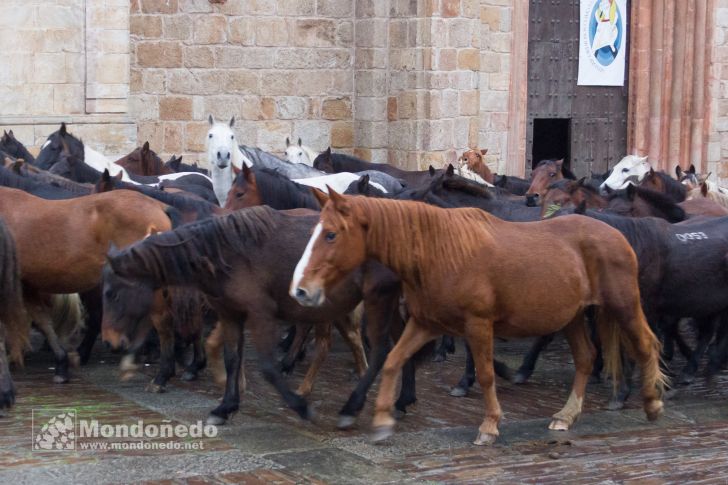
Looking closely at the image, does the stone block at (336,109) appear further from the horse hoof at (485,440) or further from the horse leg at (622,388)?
the horse hoof at (485,440)

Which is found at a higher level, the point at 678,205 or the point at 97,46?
the point at 97,46

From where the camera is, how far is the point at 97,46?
659 inches

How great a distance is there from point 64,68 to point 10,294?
7.86 m

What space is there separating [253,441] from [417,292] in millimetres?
1393

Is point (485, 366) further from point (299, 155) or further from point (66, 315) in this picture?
point (299, 155)

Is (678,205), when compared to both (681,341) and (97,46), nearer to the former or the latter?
Answer: (681,341)

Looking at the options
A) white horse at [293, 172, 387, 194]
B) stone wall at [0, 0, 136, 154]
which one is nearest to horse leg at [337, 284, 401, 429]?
white horse at [293, 172, 387, 194]

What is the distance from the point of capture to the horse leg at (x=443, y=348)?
1169 centimetres

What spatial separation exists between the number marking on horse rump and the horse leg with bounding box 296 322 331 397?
2833 mm

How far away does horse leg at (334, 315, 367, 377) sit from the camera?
10078mm

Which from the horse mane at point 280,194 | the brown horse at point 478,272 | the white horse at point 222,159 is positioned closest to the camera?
the brown horse at point 478,272

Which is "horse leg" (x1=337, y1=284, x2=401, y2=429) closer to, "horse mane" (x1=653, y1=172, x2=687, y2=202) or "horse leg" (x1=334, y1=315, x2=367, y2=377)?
"horse leg" (x1=334, y1=315, x2=367, y2=377)

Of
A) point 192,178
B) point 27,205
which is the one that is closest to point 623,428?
point 27,205

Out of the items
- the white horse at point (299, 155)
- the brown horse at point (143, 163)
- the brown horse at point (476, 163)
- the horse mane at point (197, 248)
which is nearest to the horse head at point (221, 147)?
the brown horse at point (143, 163)
